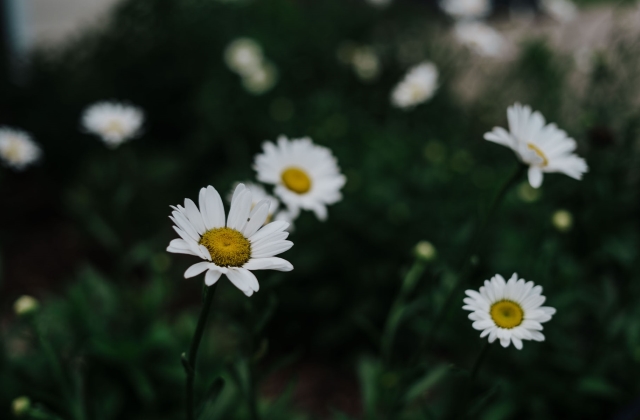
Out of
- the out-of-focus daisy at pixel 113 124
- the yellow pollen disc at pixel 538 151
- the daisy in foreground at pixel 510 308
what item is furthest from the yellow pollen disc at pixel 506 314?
the out-of-focus daisy at pixel 113 124

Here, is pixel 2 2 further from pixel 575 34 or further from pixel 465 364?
pixel 575 34

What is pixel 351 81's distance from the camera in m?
3.99

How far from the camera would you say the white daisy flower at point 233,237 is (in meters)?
0.93

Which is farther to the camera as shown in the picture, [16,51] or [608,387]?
[16,51]

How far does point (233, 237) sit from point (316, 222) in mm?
1590

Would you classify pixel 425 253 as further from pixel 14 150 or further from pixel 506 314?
pixel 14 150

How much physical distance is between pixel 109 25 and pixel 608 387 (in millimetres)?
3801

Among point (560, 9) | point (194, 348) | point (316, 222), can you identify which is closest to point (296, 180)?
point (194, 348)

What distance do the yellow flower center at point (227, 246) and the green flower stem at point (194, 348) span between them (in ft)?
0.16

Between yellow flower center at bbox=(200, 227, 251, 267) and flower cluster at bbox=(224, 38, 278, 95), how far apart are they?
2.47m

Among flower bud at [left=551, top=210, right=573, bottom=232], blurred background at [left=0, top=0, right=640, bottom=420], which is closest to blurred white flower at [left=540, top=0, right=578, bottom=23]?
blurred background at [left=0, top=0, right=640, bottom=420]

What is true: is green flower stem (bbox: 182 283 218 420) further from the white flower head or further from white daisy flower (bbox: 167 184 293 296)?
the white flower head

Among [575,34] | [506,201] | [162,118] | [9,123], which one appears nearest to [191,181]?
[162,118]

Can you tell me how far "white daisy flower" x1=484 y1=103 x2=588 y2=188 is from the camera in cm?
122
